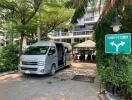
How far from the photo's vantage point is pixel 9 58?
1446cm

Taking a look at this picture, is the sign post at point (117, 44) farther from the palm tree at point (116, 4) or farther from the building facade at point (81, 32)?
the building facade at point (81, 32)

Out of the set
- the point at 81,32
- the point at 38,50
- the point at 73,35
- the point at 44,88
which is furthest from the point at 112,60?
the point at 73,35

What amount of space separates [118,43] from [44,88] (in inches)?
161

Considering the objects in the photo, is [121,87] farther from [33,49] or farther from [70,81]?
[33,49]

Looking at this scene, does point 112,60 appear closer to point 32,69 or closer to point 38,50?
point 32,69

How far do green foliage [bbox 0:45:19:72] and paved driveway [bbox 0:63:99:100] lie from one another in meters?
1.91

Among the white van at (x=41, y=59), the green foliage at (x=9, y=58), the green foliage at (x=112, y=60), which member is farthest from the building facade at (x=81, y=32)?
the green foliage at (x=112, y=60)

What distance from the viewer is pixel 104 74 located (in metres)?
8.26

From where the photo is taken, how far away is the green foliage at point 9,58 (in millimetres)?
13727

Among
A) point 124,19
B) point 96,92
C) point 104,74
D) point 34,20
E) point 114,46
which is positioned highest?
point 34,20

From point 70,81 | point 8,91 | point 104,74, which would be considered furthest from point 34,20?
point 104,74

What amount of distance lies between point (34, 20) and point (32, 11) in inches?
61.2

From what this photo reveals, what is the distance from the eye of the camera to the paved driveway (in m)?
8.01

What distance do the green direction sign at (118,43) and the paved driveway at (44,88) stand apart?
84.3 inches
